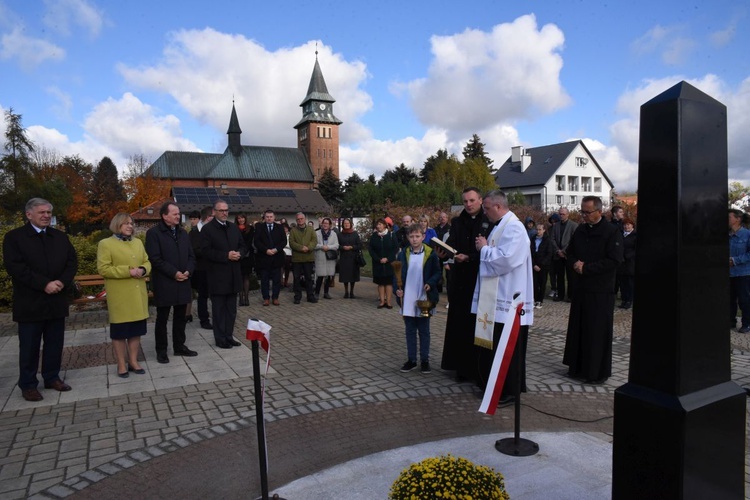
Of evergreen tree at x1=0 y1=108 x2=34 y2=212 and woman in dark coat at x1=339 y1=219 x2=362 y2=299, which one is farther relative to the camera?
evergreen tree at x1=0 y1=108 x2=34 y2=212

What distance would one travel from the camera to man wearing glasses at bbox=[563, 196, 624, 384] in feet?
20.1

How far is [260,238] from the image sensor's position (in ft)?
38.0

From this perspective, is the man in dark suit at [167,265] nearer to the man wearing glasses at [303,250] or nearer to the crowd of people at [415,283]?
the crowd of people at [415,283]

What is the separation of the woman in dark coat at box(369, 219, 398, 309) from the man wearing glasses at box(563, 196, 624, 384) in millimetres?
5564

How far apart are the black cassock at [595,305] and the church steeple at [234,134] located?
93389mm

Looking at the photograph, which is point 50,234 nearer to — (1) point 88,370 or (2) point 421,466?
(1) point 88,370

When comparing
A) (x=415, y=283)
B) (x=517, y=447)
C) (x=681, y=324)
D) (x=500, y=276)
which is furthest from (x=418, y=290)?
(x=681, y=324)

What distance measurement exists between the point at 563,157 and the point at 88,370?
216 feet

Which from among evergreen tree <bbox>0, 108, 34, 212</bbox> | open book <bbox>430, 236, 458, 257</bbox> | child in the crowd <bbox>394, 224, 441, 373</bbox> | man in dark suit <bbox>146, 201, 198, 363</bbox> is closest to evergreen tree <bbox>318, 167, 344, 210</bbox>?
evergreen tree <bbox>0, 108, 34, 212</bbox>

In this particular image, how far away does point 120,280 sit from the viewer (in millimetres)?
6344

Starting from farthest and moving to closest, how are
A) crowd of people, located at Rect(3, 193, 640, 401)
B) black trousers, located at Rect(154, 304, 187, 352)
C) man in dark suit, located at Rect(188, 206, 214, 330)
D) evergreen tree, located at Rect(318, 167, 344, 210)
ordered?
evergreen tree, located at Rect(318, 167, 344, 210) < man in dark suit, located at Rect(188, 206, 214, 330) < black trousers, located at Rect(154, 304, 187, 352) < crowd of people, located at Rect(3, 193, 640, 401)

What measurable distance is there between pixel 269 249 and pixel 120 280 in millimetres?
5193

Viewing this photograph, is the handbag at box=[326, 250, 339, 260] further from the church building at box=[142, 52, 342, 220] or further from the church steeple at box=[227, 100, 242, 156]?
the church steeple at box=[227, 100, 242, 156]

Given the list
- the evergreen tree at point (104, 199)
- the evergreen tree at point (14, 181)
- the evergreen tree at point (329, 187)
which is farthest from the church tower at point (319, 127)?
the evergreen tree at point (14, 181)
